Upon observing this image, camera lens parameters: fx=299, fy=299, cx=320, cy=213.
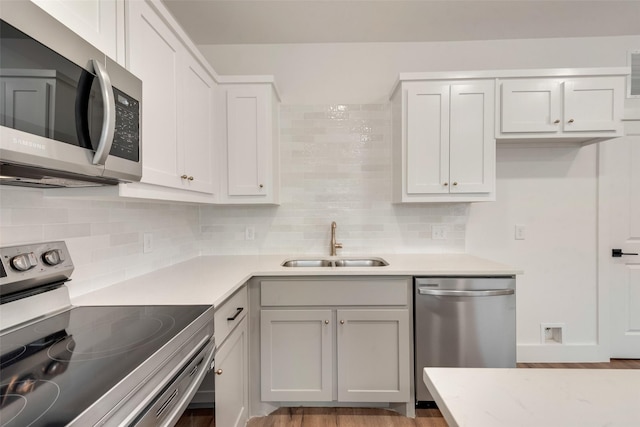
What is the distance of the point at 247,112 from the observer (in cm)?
216

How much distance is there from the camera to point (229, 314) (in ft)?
4.74

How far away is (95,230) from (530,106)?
2712mm

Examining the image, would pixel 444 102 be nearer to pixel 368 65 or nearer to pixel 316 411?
pixel 368 65

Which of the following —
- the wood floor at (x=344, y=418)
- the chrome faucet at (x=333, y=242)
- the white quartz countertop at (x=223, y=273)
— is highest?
the chrome faucet at (x=333, y=242)

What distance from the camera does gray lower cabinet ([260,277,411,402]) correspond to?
1.82 metres

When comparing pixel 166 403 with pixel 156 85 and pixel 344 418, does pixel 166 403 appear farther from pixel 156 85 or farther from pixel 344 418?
pixel 344 418

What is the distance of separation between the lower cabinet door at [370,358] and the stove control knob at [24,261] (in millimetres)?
1430

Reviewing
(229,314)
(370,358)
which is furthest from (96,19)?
(370,358)

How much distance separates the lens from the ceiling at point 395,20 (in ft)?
6.66

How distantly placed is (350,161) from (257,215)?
2.95 feet

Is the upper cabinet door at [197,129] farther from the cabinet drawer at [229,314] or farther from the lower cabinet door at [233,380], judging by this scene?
the lower cabinet door at [233,380]

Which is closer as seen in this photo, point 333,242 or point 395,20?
point 395,20

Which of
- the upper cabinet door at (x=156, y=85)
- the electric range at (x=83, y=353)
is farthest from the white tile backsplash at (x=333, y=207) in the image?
the electric range at (x=83, y=353)

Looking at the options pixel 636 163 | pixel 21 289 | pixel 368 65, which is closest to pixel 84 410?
pixel 21 289
